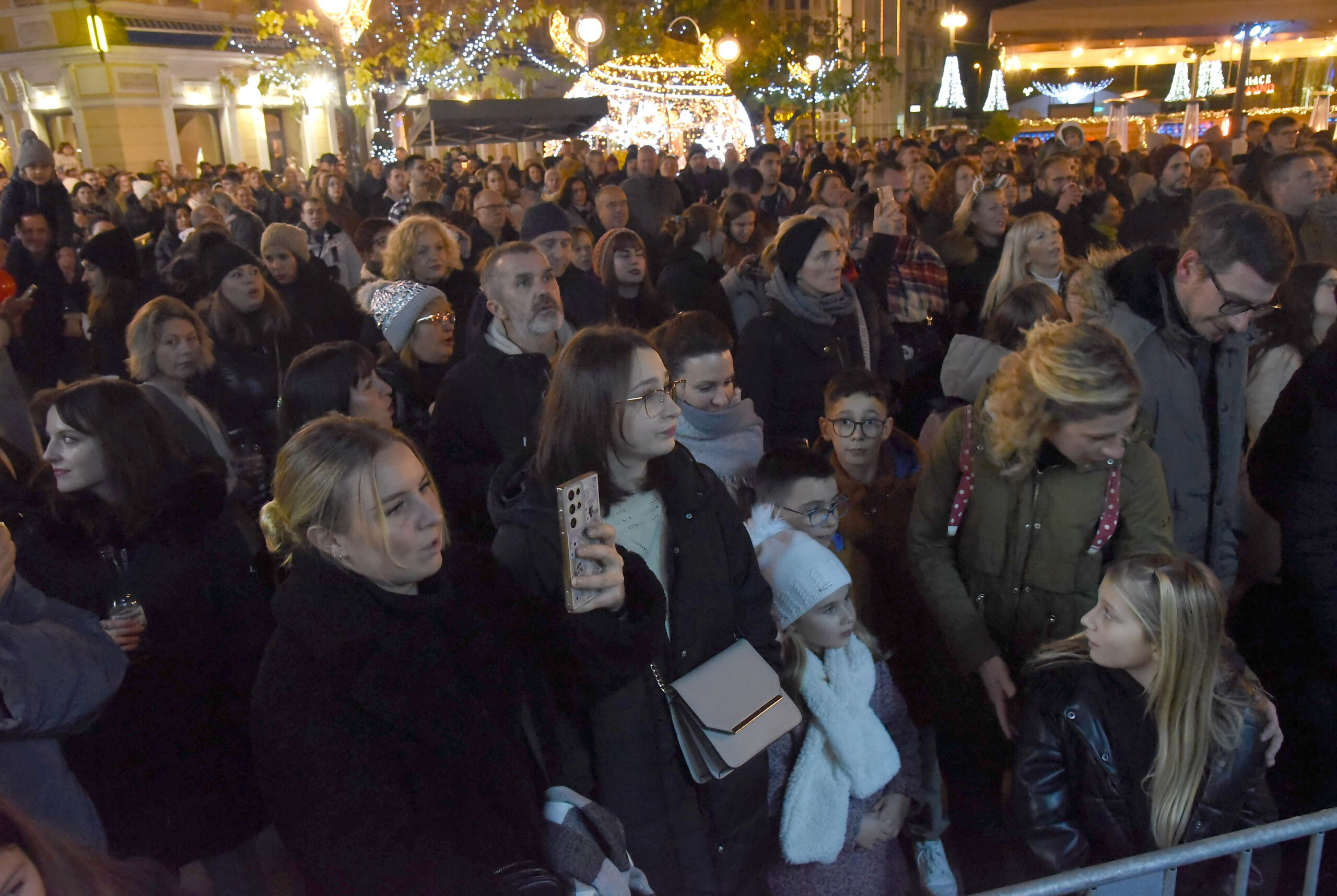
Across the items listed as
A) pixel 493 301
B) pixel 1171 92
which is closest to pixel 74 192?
pixel 493 301

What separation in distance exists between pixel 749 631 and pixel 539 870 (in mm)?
806

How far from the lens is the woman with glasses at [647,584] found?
223 cm

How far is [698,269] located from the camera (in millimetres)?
6285

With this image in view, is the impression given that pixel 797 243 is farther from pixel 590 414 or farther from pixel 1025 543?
pixel 590 414

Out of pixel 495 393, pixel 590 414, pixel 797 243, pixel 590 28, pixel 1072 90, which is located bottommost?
pixel 495 393

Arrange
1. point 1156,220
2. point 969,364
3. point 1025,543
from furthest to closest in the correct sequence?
point 1156,220
point 969,364
point 1025,543

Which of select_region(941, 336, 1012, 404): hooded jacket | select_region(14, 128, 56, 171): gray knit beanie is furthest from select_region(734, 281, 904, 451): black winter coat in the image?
select_region(14, 128, 56, 171): gray knit beanie

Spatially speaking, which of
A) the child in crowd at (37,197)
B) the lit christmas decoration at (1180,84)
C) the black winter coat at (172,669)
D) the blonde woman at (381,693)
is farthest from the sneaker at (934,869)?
the lit christmas decoration at (1180,84)

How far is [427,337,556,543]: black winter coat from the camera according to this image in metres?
3.60

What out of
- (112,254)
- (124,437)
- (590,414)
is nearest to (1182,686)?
(590,414)

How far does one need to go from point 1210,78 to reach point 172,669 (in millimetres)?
34742

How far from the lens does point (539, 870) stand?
1949 mm

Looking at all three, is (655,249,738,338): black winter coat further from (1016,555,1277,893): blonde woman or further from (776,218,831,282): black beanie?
(1016,555,1277,893): blonde woman

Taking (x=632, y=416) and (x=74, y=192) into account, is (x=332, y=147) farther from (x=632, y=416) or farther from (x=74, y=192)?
(x=632, y=416)
